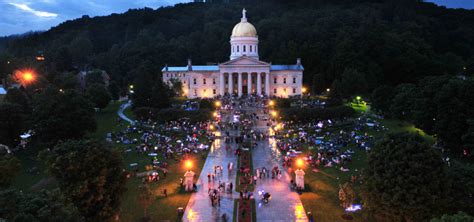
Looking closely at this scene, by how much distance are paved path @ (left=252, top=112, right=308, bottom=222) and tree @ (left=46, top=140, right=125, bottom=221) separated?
8.79 m

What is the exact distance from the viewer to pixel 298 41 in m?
107

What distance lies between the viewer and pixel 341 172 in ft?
105

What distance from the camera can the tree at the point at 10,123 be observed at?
41.1m

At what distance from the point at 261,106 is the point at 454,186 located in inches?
1762

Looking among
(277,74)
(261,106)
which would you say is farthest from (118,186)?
(277,74)

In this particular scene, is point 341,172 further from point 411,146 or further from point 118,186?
point 118,186

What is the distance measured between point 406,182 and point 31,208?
16936mm

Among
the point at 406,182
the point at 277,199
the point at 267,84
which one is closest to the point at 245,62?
the point at 267,84

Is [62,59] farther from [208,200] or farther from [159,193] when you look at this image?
[208,200]

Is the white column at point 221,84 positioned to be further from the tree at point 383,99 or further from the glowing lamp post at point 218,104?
the tree at point 383,99

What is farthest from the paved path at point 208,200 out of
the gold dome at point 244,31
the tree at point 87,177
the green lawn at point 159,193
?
the gold dome at point 244,31

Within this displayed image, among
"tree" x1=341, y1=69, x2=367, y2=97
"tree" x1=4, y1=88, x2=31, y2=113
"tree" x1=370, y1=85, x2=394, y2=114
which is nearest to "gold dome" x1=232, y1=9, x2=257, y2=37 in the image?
"tree" x1=341, y1=69, x2=367, y2=97

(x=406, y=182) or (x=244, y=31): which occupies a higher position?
(x=244, y=31)

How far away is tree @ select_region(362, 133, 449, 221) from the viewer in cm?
1905
